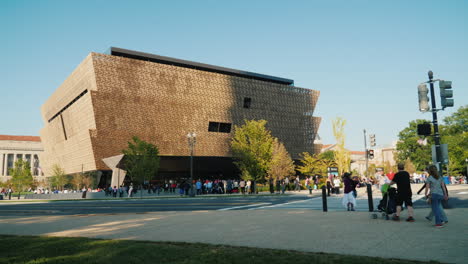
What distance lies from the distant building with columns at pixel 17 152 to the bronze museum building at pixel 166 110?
54.3 m

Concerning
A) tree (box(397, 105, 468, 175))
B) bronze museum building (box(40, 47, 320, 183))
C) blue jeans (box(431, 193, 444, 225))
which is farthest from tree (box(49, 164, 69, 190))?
tree (box(397, 105, 468, 175))

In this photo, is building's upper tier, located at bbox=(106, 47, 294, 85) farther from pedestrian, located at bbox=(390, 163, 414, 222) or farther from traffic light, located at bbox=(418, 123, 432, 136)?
pedestrian, located at bbox=(390, 163, 414, 222)

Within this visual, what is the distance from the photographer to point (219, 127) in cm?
6556

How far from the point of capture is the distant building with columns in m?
120

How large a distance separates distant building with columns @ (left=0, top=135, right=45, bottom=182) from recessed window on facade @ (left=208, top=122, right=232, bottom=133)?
7891 centimetres

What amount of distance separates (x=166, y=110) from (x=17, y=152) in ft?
297

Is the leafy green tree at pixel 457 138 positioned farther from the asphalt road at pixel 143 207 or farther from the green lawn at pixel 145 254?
the green lawn at pixel 145 254

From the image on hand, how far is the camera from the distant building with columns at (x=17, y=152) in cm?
11956

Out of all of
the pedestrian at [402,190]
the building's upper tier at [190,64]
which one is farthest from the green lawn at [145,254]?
the building's upper tier at [190,64]

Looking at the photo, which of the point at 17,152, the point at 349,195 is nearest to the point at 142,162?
the point at 349,195

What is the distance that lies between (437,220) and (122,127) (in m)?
50.9

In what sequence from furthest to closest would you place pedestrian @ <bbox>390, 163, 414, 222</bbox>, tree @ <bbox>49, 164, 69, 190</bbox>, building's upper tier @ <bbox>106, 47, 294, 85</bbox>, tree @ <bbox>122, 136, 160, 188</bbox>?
1. tree @ <bbox>49, 164, 69, 190</bbox>
2. building's upper tier @ <bbox>106, 47, 294, 85</bbox>
3. tree @ <bbox>122, 136, 160, 188</bbox>
4. pedestrian @ <bbox>390, 163, 414, 222</bbox>

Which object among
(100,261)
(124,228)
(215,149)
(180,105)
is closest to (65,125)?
(180,105)

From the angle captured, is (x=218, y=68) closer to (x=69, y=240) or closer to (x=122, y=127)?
(x=122, y=127)
